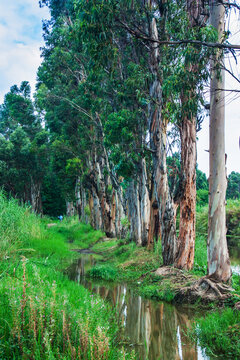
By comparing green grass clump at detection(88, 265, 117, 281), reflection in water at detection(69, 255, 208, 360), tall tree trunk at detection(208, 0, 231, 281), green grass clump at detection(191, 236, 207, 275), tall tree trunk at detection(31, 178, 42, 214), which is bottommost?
reflection in water at detection(69, 255, 208, 360)

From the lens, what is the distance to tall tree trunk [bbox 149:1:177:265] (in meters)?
10.5

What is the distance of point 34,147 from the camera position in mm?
30000

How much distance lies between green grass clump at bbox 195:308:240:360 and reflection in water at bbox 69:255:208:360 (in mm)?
191

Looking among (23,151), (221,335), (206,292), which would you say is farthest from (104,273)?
(23,151)

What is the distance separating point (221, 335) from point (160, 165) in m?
6.13

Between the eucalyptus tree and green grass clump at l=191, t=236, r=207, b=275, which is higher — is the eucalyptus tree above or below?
above

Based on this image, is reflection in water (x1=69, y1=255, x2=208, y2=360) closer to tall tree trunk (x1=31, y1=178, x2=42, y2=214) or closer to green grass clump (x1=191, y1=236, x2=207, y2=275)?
green grass clump (x1=191, y1=236, x2=207, y2=275)

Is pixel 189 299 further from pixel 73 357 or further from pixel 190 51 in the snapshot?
pixel 190 51

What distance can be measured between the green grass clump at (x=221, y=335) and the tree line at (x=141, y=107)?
233 cm

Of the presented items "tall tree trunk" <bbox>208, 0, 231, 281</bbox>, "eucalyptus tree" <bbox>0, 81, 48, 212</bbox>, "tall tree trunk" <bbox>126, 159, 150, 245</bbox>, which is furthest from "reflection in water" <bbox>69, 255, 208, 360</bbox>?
"eucalyptus tree" <bbox>0, 81, 48, 212</bbox>

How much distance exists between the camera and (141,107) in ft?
45.2

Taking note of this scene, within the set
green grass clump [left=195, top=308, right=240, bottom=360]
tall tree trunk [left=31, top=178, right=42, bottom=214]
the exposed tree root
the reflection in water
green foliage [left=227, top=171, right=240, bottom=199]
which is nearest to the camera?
green grass clump [left=195, top=308, right=240, bottom=360]

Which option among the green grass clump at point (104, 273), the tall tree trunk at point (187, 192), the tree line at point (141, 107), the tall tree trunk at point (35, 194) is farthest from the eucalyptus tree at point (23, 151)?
the tall tree trunk at point (187, 192)

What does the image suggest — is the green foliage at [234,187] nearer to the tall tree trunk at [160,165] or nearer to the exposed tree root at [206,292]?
the tall tree trunk at [160,165]
